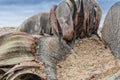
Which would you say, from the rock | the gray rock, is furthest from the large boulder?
the rock

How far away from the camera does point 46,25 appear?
1294 cm

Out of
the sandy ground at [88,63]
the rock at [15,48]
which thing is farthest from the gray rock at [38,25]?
the rock at [15,48]

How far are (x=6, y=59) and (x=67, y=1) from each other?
225cm

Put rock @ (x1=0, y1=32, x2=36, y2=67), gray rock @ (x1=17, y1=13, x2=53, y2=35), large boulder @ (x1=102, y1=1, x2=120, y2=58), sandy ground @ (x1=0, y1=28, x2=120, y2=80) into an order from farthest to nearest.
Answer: gray rock @ (x1=17, y1=13, x2=53, y2=35)
large boulder @ (x1=102, y1=1, x2=120, y2=58)
rock @ (x1=0, y1=32, x2=36, y2=67)
sandy ground @ (x1=0, y1=28, x2=120, y2=80)

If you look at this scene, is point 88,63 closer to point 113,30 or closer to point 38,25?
point 113,30

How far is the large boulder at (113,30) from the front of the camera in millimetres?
11641

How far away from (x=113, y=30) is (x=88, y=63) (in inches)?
46.0

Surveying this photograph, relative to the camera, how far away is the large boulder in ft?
38.2

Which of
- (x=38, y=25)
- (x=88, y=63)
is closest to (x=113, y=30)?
(x=88, y=63)

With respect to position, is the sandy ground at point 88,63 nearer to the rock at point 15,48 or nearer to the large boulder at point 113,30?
the large boulder at point 113,30

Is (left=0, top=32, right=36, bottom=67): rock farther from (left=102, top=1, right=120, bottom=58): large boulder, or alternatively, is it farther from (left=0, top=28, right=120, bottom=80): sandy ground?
(left=102, top=1, right=120, bottom=58): large boulder

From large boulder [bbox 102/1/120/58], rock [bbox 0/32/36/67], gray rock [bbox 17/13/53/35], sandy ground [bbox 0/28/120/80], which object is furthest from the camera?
gray rock [bbox 17/13/53/35]

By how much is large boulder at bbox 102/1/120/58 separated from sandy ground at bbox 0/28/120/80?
7.0 inches

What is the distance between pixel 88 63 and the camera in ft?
37.4
